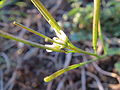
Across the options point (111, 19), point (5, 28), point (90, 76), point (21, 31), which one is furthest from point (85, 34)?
point (5, 28)

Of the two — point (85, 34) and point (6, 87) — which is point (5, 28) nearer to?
point (6, 87)

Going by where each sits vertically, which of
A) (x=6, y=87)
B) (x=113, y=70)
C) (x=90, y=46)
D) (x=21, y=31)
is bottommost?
(x=6, y=87)

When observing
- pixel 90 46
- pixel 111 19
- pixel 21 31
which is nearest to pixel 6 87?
pixel 21 31

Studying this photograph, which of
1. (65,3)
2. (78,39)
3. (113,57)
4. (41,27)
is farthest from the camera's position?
(65,3)

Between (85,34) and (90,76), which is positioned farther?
(85,34)

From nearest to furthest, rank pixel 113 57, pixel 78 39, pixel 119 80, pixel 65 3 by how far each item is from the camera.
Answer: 1. pixel 119 80
2. pixel 113 57
3. pixel 78 39
4. pixel 65 3

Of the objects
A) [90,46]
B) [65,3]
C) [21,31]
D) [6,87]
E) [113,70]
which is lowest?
[6,87]

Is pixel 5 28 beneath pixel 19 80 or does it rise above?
above

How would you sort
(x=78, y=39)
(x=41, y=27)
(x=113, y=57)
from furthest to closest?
(x=41, y=27), (x=78, y=39), (x=113, y=57)

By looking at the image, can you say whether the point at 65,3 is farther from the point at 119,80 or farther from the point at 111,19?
the point at 119,80
